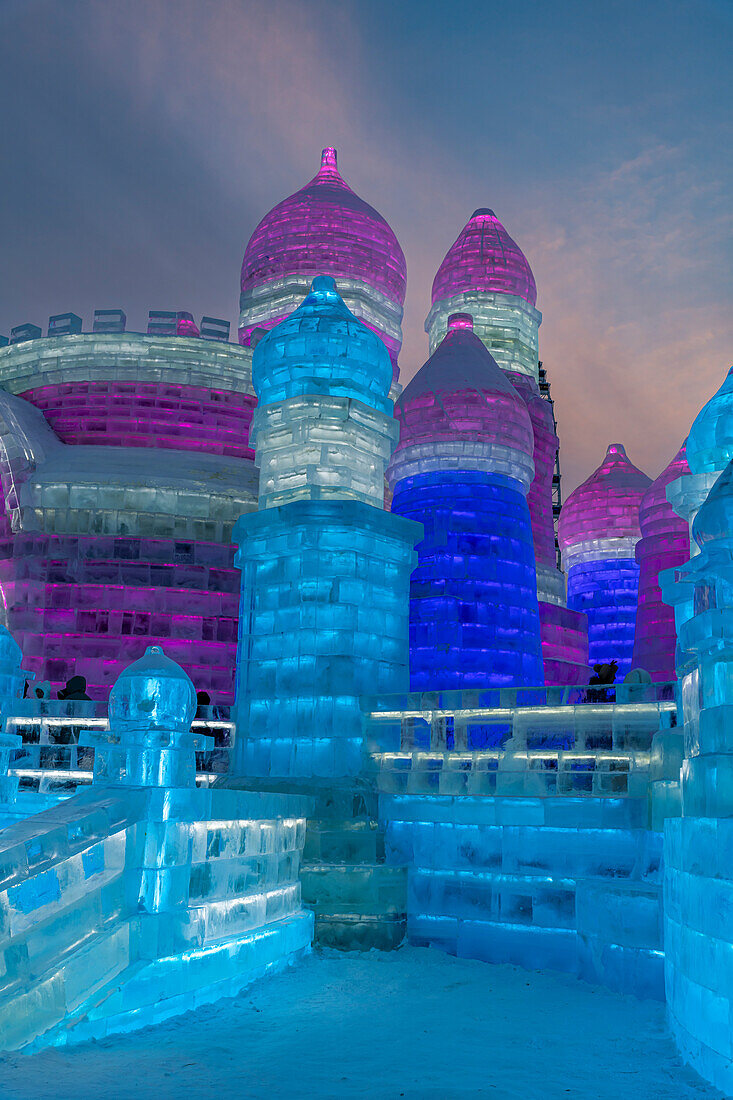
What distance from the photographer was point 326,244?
2538cm

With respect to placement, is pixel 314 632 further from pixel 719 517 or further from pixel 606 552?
pixel 606 552

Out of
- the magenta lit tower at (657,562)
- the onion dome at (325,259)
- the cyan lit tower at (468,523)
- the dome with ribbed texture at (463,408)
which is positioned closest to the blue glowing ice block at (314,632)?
the cyan lit tower at (468,523)

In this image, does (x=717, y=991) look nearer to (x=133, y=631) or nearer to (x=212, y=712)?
(x=212, y=712)

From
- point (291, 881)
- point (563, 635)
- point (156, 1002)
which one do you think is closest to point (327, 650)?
point (291, 881)

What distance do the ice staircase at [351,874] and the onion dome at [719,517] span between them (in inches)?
237

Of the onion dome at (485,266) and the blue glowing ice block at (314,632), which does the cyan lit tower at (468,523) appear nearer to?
the blue glowing ice block at (314,632)

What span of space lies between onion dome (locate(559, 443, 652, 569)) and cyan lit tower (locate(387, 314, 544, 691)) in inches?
Answer: 409

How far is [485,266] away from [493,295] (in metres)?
0.87

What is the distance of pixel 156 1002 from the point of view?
325 inches

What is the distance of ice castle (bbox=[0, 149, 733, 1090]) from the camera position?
7914 millimetres

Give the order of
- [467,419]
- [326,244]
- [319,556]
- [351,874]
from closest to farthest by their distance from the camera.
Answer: [351,874] → [319,556] → [467,419] → [326,244]

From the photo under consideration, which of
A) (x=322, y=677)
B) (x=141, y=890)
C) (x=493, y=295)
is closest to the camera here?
(x=141, y=890)

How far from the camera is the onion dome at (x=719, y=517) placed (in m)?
7.42

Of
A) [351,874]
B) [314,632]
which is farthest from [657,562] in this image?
[351,874]
